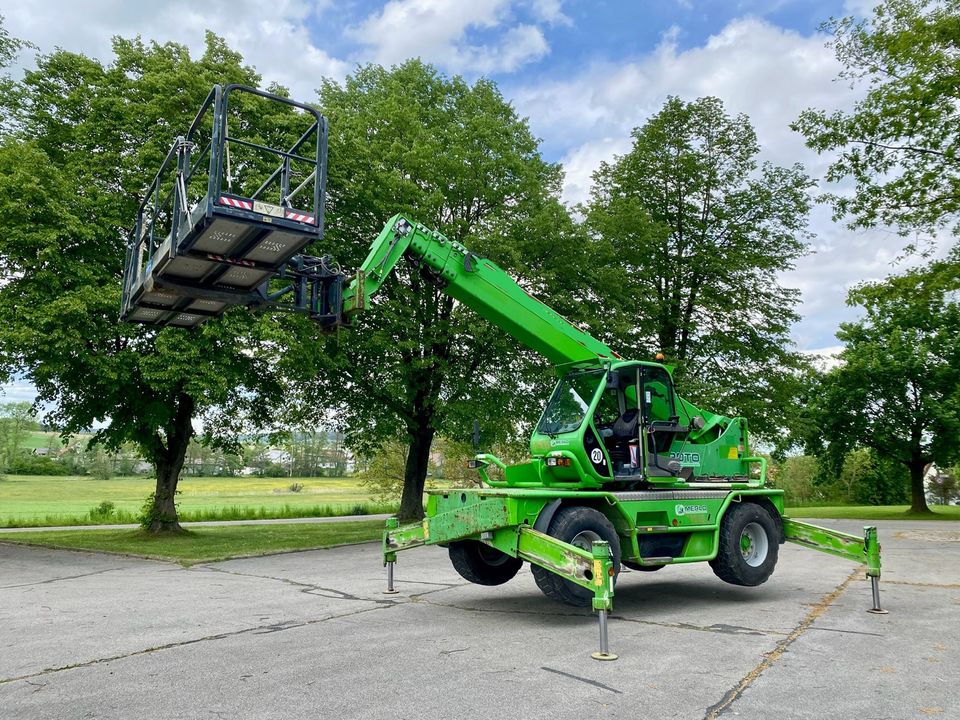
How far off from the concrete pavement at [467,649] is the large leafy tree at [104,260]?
21.2 ft

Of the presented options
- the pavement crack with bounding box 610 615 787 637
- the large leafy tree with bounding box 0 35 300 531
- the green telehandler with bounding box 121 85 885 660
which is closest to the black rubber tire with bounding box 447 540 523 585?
the green telehandler with bounding box 121 85 885 660

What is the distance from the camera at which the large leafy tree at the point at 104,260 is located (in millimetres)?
16188

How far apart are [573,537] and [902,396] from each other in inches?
1329

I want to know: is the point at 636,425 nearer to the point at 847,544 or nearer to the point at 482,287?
the point at 482,287

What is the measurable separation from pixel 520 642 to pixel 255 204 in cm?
487

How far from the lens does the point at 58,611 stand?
366 inches

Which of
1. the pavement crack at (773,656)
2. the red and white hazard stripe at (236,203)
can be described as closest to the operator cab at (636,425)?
the pavement crack at (773,656)

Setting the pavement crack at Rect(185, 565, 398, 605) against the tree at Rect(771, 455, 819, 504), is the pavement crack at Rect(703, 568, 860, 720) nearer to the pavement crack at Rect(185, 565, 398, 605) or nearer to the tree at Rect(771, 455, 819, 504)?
the pavement crack at Rect(185, 565, 398, 605)

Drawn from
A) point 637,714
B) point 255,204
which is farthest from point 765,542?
point 255,204

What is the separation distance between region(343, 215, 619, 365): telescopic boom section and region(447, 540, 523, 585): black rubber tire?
111 inches

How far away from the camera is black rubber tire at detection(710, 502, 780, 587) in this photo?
9.79 meters

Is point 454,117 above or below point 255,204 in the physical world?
above

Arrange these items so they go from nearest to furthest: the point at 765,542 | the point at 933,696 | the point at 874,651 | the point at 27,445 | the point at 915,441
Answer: the point at 933,696 → the point at 874,651 → the point at 765,542 → the point at 915,441 → the point at 27,445

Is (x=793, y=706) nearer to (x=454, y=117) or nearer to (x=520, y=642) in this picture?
(x=520, y=642)
